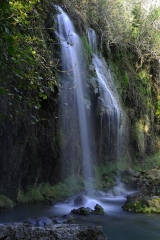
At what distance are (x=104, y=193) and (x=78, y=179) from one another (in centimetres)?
122

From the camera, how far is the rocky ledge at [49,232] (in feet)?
12.5

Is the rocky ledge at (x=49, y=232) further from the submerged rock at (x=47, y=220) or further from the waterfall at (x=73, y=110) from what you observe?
the waterfall at (x=73, y=110)

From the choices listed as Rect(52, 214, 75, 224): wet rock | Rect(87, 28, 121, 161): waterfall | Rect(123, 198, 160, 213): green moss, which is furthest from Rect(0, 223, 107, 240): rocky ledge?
Rect(87, 28, 121, 161): waterfall

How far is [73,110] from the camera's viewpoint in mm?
12594

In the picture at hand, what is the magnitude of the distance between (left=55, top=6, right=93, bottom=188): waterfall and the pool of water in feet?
8.86

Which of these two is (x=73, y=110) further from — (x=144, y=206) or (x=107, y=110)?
(x=144, y=206)

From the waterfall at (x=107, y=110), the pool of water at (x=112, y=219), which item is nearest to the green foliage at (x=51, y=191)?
the pool of water at (x=112, y=219)

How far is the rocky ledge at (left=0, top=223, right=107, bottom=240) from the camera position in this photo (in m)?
3.81

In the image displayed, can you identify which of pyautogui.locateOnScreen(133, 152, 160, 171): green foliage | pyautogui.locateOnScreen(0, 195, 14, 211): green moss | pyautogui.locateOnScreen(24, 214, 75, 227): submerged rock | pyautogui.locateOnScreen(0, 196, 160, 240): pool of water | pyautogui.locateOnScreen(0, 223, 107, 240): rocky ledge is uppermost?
pyautogui.locateOnScreen(133, 152, 160, 171): green foliage

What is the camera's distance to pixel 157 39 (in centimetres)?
2009

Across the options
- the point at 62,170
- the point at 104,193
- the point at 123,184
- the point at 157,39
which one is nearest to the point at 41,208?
the point at 62,170

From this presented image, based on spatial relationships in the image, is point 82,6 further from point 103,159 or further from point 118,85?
point 103,159

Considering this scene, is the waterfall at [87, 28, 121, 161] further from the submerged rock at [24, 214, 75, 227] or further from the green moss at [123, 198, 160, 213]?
the submerged rock at [24, 214, 75, 227]

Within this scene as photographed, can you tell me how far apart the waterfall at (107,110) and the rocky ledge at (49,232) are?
994 cm
